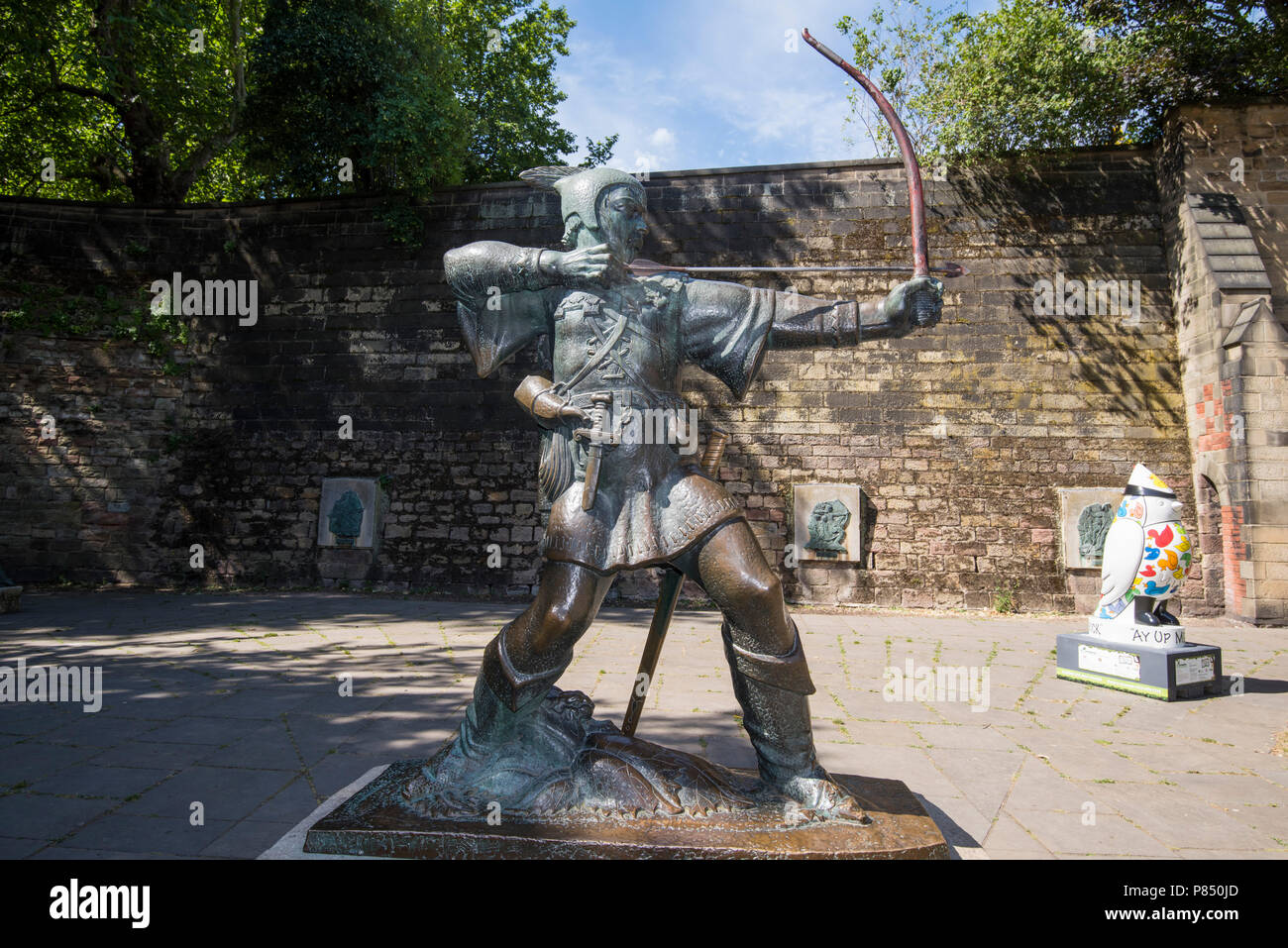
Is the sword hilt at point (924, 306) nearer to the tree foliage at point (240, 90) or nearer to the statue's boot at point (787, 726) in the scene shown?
the statue's boot at point (787, 726)

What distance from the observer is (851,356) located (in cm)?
938

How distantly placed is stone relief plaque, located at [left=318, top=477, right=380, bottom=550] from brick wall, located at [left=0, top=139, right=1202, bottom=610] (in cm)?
23

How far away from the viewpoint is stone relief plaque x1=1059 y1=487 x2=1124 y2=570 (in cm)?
856

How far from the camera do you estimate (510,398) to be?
32.2ft

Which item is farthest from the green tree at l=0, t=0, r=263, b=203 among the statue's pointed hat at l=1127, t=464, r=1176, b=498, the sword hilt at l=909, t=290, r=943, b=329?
the statue's pointed hat at l=1127, t=464, r=1176, b=498

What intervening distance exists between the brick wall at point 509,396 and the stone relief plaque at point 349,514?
228 millimetres

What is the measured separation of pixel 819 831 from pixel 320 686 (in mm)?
3860

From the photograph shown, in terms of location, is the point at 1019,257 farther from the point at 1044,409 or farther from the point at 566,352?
the point at 566,352

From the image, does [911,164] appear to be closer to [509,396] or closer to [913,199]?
[913,199]

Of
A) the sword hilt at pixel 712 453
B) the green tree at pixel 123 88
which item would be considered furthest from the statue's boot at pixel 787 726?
the green tree at pixel 123 88

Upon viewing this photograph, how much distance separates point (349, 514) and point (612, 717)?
6.84 m

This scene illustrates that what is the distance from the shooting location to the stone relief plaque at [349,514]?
32.0 ft

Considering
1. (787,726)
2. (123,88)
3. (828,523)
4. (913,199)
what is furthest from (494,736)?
(123,88)

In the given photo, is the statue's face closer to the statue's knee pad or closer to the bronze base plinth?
the statue's knee pad
